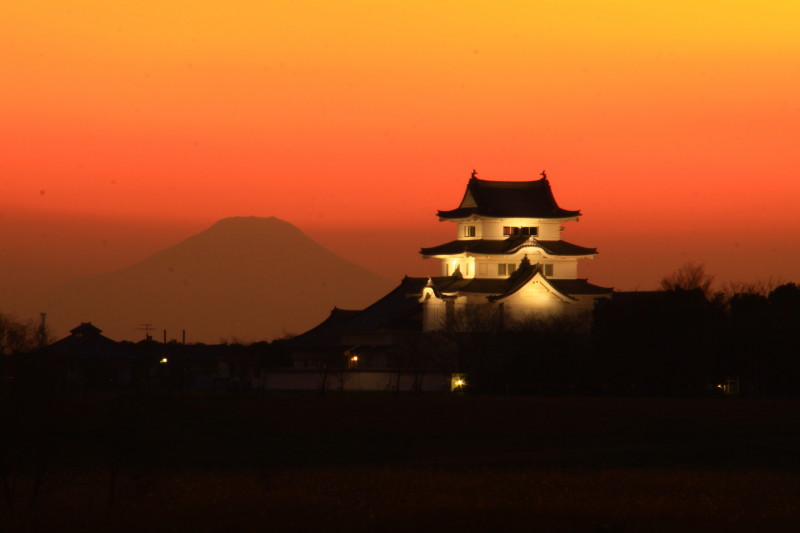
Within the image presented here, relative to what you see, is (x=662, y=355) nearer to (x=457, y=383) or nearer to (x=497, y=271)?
(x=457, y=383)

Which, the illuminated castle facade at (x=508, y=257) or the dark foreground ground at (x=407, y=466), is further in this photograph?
the illuminated castle facade at (x=508, y=257)

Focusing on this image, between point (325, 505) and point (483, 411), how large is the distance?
28.9 meters

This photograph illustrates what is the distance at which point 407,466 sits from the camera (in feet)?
137

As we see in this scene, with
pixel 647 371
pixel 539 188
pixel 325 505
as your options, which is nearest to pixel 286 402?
pixel 647 371

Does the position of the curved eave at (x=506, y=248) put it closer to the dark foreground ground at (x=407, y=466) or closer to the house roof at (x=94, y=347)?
the dark foreground ground at (x=407, y=466)

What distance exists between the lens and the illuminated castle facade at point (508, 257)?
3433 inches

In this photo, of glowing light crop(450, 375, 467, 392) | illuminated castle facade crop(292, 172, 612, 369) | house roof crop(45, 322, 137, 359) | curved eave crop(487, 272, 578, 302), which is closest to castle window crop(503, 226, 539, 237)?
illuminated castle facade crop(292, 172, 612, 369)

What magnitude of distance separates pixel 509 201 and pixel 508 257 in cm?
449

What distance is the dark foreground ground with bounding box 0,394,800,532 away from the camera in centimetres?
2903

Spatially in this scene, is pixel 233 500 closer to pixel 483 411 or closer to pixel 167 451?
pixel 167 451

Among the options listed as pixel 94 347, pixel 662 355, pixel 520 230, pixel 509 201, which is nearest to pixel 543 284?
pixel 520 230

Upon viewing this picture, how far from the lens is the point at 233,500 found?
32.6 m

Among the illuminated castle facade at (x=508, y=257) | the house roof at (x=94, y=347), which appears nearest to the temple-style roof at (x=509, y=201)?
the illuminated castle facade at (x=508, y=257)

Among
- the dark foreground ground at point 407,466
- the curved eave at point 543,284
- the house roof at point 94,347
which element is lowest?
the dark foreground ground at point 407,466
